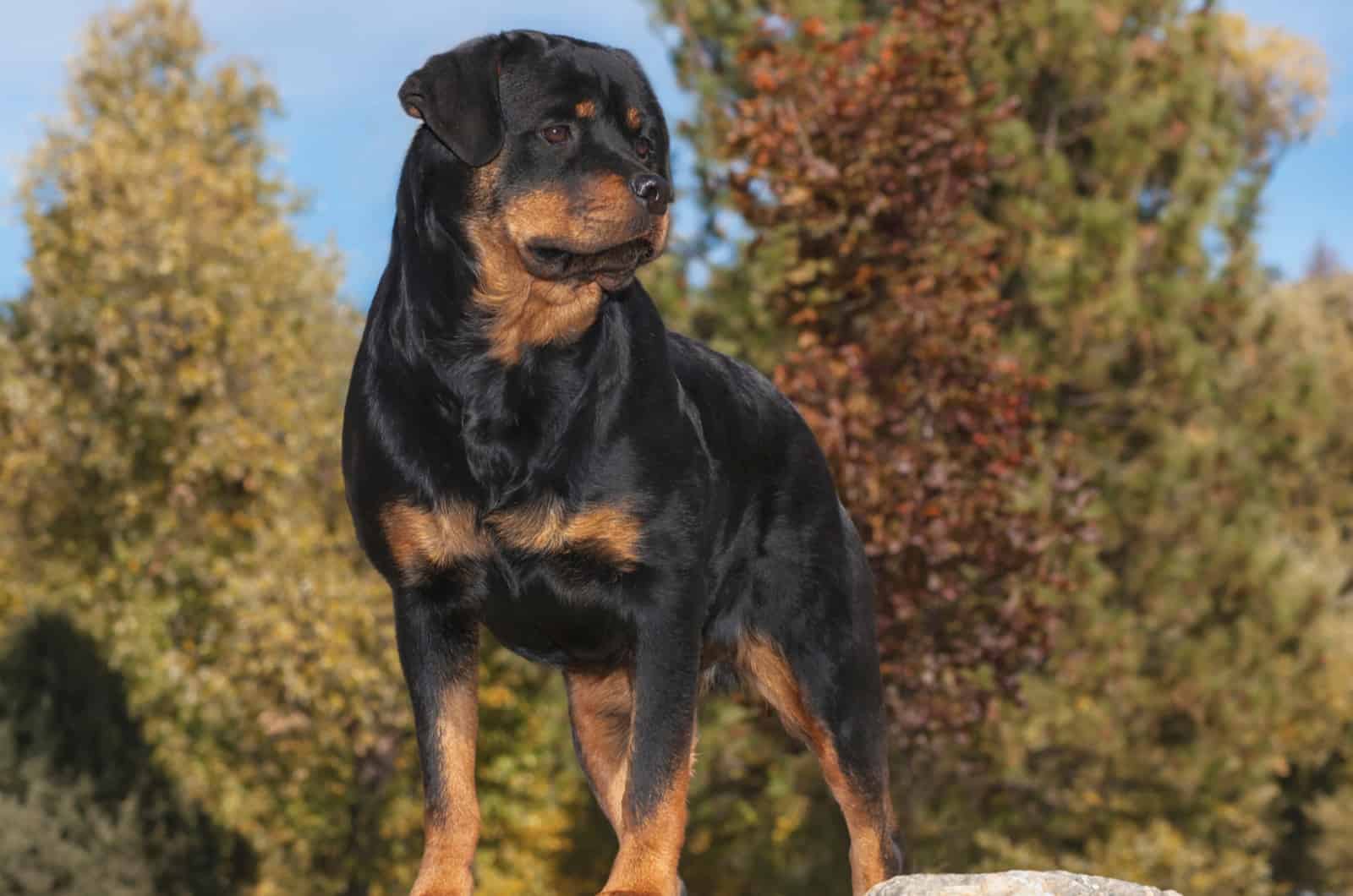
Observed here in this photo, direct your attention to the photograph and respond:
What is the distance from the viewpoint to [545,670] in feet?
70.9

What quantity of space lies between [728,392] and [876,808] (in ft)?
4.59

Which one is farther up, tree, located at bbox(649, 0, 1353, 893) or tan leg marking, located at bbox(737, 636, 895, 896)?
A: tree, located at bbox(649, 0, 1353, 893)

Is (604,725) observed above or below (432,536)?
below

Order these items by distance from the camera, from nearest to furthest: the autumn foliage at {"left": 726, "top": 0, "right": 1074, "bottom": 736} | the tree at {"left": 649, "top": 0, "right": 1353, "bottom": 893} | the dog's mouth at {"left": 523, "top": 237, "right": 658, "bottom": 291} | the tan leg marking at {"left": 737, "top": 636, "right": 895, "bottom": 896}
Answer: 1. the dog's mouth at {"left": 523, "top": 237, "right": 658, "bottom": 291}
2. the tan leg marking at {"left": 737, "top": 636, "right": 895, "bottom": 896}
3. the autumn foliage at {"left": 726, "top": 0, "right": 1074, "bottom": 736}
4. the tree at {"left": 649, "top": 0, "right": 1353, "bottom": 893}

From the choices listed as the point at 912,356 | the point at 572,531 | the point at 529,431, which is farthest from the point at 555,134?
the point at 912,356

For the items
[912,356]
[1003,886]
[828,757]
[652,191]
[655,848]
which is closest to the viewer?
[1003,886]

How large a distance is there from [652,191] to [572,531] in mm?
934

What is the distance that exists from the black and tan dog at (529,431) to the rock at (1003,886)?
608 mm

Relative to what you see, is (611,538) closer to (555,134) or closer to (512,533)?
(512,533)

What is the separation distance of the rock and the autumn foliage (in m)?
6.97

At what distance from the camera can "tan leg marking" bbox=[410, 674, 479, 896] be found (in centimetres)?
427

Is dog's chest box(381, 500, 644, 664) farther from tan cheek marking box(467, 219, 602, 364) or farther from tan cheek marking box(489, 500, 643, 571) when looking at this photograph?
tan cheek marking box(467, 219, 602, 364)

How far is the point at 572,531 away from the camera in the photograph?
4.42 metres

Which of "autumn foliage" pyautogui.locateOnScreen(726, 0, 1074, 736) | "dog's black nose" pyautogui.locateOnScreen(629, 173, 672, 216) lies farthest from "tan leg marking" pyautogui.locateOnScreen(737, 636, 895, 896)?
"autumn foliage" pyautogui.locateOnScreen(726, 0, 1074, 736)
